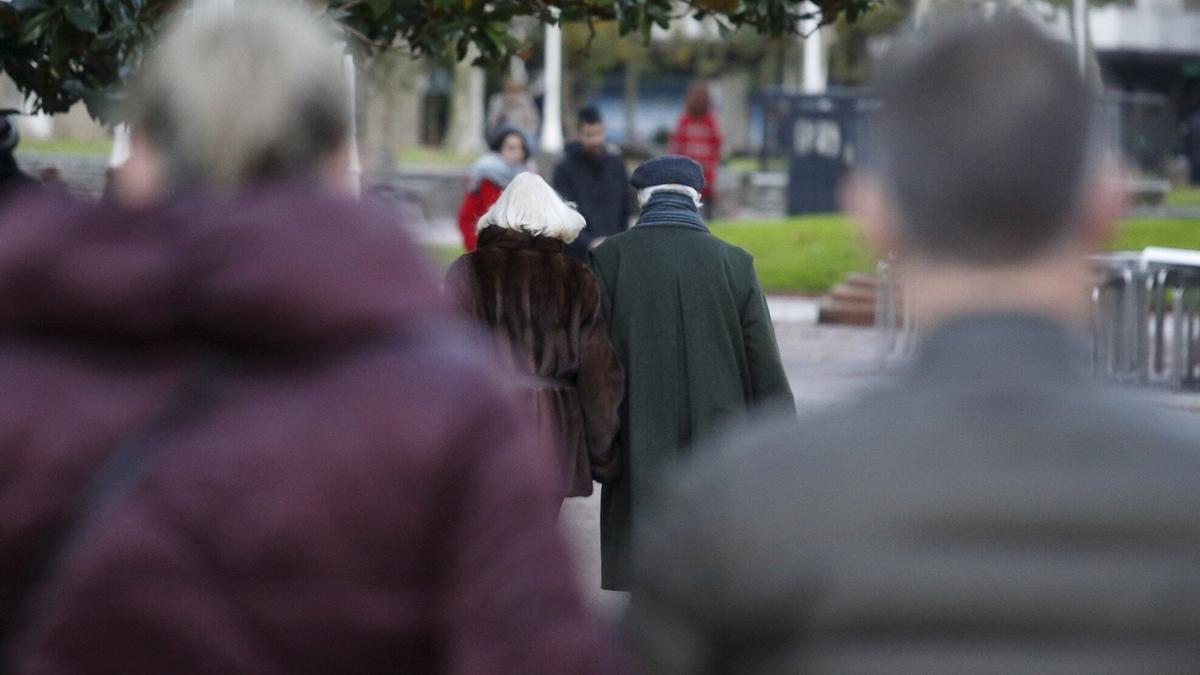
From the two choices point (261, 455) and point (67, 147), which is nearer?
A: point (261, 455)

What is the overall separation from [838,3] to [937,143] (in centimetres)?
670

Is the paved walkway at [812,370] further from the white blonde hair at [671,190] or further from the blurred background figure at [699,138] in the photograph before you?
the blurred background figure at [699,138]

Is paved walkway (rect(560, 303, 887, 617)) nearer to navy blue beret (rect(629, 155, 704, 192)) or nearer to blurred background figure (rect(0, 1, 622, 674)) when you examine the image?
navy blue beret (rect(629, 155, 704, 192))

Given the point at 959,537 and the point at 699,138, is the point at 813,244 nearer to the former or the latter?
the point at 699,138

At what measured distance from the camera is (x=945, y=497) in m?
1.82

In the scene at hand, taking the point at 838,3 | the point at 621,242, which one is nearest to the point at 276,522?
the point at 621,242

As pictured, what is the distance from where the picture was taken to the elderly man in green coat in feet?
23.2

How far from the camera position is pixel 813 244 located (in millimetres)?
25016

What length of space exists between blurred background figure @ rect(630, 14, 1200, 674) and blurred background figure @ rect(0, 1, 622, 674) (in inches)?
7.6

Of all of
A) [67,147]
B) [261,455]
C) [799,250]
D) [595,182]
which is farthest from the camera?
[67,147]

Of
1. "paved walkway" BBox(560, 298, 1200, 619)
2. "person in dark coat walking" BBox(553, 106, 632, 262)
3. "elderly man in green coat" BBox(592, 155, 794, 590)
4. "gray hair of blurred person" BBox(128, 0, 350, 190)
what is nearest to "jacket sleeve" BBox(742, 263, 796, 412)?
"elderly man in green coat" BBox(592, 155, 794, 590)

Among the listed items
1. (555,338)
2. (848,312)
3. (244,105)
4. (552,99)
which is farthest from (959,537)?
(552,99)

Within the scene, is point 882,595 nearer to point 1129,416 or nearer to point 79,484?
point 1129,416

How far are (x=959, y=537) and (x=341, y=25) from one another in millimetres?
5820
